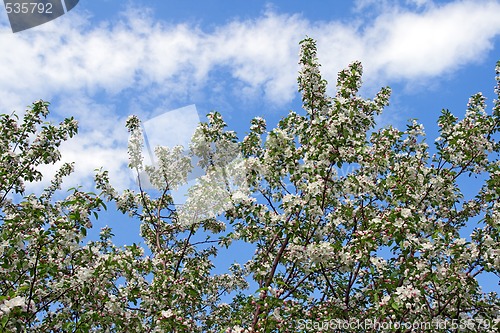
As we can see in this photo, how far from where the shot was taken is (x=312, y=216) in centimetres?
823

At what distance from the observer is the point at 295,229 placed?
8.12 meters

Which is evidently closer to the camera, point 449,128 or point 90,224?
point 90,224

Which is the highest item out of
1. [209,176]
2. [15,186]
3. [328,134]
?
[15,186]

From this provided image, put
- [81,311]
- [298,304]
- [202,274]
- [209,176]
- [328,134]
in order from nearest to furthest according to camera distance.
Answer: [81,311] < [328,134] < [298,304] < [209,176] < [202,274]

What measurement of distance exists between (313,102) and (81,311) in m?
6.11

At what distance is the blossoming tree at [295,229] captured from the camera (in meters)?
7.27

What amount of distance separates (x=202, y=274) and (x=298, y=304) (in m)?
3.05

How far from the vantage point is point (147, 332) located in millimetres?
8125

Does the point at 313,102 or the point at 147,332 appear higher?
the point at 313,102

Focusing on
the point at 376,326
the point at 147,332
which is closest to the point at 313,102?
the point at 376,326

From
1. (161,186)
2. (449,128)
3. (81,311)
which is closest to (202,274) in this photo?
(161,186)

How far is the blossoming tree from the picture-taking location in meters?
7.27

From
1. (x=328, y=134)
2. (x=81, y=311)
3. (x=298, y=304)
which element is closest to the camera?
(x=81, y=311)

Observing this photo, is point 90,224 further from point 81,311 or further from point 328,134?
point 328,134
